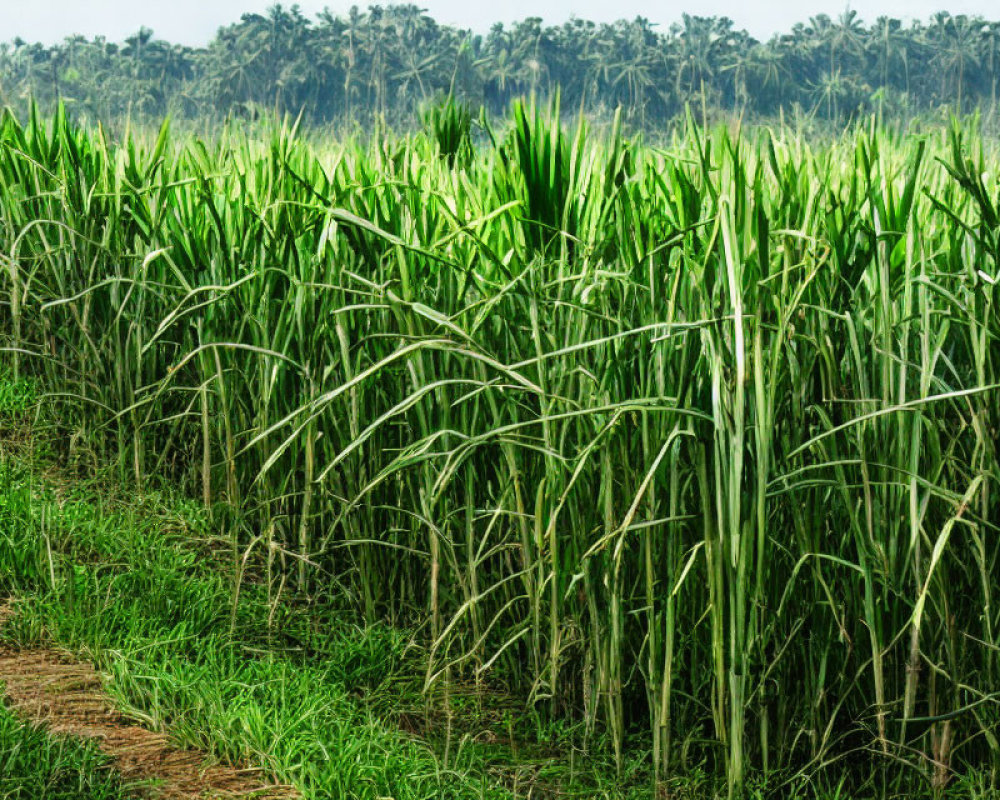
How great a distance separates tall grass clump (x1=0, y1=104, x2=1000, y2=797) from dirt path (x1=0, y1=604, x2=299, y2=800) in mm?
451

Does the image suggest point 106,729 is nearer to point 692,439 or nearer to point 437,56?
point 692,439

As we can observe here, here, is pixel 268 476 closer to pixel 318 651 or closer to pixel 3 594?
pixel 318 651

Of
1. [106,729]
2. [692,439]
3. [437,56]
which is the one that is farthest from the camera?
[437,56]

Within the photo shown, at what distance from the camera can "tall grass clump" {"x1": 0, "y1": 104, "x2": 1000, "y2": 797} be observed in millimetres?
1979

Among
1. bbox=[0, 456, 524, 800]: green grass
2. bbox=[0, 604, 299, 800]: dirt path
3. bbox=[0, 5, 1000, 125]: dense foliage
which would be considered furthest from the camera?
bbox=[0, 5, 1000, 125]: dense foliage

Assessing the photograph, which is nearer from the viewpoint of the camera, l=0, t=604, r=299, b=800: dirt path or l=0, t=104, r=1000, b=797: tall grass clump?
l=0, t=104, r=1000, b=797: tall grass clump

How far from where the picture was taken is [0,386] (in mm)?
3967

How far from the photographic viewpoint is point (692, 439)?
2.04 m

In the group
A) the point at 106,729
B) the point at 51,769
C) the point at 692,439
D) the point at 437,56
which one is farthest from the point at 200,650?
the point at 437,56

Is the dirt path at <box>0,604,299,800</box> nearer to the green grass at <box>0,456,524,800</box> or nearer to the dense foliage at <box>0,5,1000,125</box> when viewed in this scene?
the green grass at <box>0,456,524,800</box>

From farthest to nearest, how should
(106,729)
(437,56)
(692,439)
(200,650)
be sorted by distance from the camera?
(437,56) → (200,650) → (106,729) → (692,439)

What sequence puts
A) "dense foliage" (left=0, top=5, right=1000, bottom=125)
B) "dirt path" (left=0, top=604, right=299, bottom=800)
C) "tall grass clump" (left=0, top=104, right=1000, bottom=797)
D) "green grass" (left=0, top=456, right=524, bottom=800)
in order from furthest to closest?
"dense foliage" (left=0, top=5, right=1000, bottom=125) < "green grass" (left=0, top=456, right=524, bottom=800) < "dirt path" (left=0, top=604, right=299, bottom=800) < "tall grass clump" (left=0, top=104, right=1000, bottom=797)

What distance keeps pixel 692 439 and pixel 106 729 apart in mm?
1348

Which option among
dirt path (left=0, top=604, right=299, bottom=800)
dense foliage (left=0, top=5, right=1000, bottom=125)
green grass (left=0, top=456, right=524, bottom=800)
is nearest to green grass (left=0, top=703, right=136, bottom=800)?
dirt path (left=0, top=604, right=299, bottom=800)
